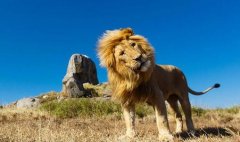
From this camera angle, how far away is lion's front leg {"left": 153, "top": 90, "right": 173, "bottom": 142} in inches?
265

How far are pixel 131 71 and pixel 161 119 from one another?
3.29 ft

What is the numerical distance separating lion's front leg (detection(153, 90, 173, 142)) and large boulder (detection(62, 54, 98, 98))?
739 inches

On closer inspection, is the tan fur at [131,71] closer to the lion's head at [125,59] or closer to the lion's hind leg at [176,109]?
the lion's head at [125,59]

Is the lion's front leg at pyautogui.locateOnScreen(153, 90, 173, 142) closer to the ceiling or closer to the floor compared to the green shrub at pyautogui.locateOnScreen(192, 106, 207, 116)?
closer to the floor

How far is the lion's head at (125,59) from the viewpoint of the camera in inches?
260

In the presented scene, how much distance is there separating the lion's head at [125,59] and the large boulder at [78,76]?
735 inches

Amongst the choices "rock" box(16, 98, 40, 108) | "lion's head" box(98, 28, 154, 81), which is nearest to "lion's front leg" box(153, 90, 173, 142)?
"lion's head" box(98, 28, 154, 81)

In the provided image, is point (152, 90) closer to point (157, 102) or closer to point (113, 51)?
point (157, 102)

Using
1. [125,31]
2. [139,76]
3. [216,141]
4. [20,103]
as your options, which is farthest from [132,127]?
[20,103]

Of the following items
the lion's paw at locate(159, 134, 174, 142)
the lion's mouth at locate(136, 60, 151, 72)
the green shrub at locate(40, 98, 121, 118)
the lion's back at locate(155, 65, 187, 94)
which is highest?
the green shrub at locate(40, 98, 121, 118)

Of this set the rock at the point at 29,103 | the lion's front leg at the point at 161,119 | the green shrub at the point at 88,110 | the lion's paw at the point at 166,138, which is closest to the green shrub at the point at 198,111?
the green shrub at the point at 88,110

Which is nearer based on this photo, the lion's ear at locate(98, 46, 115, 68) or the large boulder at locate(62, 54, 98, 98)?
the lion's ear at locate(98, 46, 115, 68)

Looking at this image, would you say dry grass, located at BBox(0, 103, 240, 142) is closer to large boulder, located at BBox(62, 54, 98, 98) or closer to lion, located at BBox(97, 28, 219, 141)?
lion, located at BBox(97, 28, 219, 141)

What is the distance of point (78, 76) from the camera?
1199 inches
